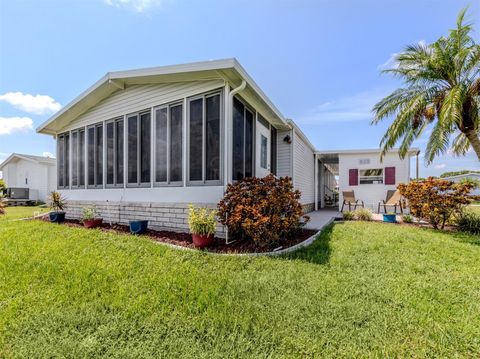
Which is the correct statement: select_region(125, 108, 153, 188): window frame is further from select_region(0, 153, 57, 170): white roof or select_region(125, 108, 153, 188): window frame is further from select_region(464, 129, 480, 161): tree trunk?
select_region(0, 153, 57, 170): white roof

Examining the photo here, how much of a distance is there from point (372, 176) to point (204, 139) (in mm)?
10235

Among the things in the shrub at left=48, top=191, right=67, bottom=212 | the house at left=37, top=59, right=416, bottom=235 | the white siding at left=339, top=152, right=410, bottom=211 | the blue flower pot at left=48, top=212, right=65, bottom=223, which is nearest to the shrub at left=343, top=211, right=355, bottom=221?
the house at left=37, top=59, right=416, bottom=235

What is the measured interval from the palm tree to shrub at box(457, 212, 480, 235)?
2026mm

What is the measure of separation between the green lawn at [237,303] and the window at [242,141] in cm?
248

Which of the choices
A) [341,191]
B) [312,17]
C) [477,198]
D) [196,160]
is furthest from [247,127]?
[341,191]

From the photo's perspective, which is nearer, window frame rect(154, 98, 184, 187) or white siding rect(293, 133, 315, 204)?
window frame rect(154, 98, 184, 187)

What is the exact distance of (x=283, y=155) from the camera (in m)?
9.78

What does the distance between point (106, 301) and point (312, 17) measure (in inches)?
367

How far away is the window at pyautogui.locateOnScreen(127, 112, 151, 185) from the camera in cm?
696

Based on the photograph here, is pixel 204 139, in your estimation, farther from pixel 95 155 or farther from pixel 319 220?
pixel 319 220

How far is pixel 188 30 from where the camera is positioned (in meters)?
7.92

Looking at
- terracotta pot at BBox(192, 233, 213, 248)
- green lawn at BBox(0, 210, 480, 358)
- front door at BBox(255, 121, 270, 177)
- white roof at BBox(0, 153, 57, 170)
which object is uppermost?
white roof at BBox(0, 153, 57, 170)

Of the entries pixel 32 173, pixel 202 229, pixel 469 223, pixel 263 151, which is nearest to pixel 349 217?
pixel 469 223

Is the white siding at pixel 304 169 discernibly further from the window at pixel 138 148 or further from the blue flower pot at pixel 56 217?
the blue flower pot at pixel 56 217
